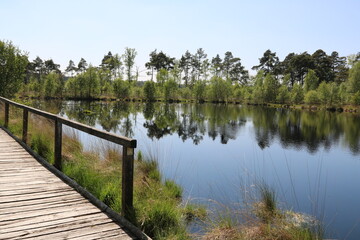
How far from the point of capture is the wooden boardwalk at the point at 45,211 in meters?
3.00

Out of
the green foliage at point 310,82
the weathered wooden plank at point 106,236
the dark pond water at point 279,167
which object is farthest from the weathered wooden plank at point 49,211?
the green foliage at point 310,82

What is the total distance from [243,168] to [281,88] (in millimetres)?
49330

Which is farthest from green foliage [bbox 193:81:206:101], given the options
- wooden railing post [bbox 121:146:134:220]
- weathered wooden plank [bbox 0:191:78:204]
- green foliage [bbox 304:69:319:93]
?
wooden railing post [bbox 121:146:134:220]

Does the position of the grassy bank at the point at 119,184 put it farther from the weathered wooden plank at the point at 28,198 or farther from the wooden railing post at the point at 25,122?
the weathered wooden plank at the point at 28,198

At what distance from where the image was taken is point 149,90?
59844mm

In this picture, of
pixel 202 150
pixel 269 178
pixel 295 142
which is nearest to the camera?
pixel 269 178

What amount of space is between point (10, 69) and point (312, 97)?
46083mm

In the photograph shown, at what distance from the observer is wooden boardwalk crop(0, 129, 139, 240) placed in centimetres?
300

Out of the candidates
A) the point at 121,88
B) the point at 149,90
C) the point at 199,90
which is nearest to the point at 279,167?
the point at 121,88

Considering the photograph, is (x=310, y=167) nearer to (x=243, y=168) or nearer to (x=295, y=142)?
(x=243, y=168)

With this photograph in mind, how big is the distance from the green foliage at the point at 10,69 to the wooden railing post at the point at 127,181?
17.1 metres

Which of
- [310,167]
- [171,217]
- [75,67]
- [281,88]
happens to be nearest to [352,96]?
[281,88]

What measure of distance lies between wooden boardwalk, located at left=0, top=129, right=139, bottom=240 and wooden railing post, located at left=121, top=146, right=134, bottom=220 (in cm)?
21

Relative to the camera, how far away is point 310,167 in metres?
11.7
